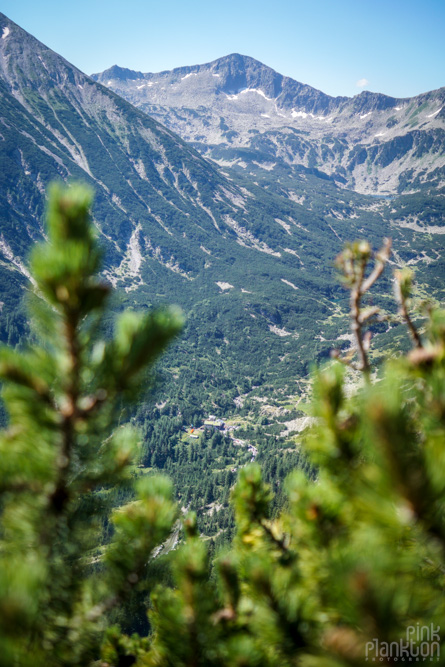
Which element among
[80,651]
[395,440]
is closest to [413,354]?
[395,440]

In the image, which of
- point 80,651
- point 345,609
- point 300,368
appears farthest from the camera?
point 300,368

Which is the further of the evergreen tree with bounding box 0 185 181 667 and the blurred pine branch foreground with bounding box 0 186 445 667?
the evergreen tree with bounding box 0 185 181 667

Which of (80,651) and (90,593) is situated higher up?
(90,593)

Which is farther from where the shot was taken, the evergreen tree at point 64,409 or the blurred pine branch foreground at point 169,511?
the evergreen tree at point 64,409

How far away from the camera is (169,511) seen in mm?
3373

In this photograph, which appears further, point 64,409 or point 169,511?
point 169,511

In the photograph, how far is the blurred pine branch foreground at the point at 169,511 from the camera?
1.84m

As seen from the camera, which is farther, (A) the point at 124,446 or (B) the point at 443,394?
(A) the point at 124,446

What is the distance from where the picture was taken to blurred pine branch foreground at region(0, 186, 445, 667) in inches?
72.6

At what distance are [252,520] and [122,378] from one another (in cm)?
319

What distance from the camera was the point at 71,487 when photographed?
9.48 ft

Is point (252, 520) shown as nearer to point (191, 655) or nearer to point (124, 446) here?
point (191, 655)

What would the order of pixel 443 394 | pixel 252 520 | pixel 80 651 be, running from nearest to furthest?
pixel 443 394
pixel 80 651
pixel 252 520

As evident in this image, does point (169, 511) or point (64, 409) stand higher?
point (64, 409)
